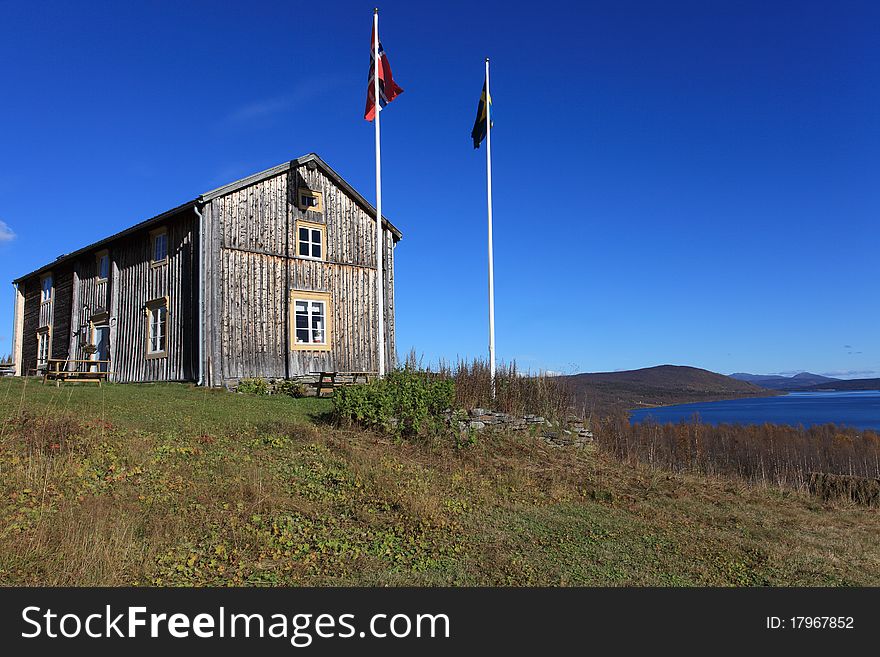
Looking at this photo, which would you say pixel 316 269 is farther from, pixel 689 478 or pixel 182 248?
pixel 689 478

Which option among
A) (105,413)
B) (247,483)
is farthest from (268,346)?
(247,483)

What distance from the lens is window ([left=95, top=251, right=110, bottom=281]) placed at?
1078 inches

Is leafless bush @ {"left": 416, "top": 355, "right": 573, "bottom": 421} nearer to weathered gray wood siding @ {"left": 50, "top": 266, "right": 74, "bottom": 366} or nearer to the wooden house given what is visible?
the wooden house

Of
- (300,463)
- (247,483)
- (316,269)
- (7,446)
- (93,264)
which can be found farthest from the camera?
(93,264)

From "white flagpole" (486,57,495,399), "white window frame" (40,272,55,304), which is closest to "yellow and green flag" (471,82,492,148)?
"white flagpole" (486,57,495,399)

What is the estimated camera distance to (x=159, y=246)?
80.6 ft

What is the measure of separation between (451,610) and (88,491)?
220 inches

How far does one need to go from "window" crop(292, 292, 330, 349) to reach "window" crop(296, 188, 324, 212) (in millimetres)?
3444

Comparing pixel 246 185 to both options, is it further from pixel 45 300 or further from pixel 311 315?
pixel 45 300

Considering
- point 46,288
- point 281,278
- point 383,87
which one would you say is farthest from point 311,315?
point 46,288

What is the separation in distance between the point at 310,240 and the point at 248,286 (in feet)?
10.8

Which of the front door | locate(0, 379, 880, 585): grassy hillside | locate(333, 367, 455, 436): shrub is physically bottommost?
locate(0, 379, 880, 585): grassy hillside

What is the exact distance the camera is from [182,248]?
23.2 metres

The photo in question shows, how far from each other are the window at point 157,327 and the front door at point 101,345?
368 cm
